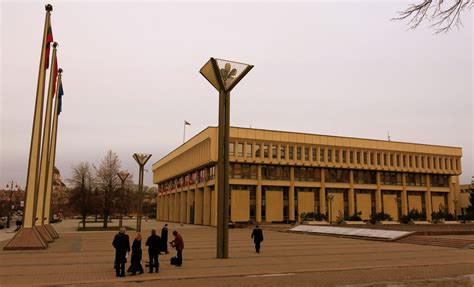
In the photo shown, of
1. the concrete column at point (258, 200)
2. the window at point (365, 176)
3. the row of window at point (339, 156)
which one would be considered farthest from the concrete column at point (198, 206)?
the window at point (365, 176)

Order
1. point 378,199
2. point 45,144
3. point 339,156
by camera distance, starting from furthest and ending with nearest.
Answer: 1. point 378,199
2. point 339,156
3. point 45,144

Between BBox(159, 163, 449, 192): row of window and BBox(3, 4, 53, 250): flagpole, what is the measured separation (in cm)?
3715

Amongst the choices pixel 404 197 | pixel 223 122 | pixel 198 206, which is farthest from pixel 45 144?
pixel 404 197

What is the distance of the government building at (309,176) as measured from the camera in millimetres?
60625

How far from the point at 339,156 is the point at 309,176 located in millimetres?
6241

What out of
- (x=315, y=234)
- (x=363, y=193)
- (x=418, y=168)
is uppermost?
(x=418, y=168)

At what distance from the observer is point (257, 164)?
6172 centimetres

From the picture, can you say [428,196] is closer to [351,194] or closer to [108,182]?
[351,194]

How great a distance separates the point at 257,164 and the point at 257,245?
132ft

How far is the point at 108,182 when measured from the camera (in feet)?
168

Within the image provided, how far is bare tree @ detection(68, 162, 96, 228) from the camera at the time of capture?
51.9 m

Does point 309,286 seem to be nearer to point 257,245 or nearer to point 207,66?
point 257,245

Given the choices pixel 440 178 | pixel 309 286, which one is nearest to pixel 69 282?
pixel 309 286

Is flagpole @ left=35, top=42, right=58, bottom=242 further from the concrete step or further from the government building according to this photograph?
the government building
